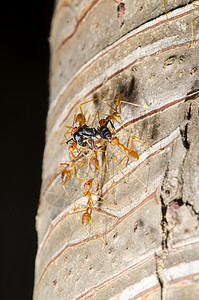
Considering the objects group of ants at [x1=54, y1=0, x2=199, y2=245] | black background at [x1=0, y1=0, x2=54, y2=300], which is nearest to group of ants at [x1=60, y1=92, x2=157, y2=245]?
group of ants at [x1=54, y1=0, x2=199, y2=245]

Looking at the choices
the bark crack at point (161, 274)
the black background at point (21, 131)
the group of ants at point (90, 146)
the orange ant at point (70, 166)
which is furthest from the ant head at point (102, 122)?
the black background at point (21, 131)

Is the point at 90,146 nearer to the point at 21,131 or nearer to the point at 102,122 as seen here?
the point at 102,122

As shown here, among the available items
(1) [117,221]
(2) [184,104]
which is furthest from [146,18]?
(1) [117,221]

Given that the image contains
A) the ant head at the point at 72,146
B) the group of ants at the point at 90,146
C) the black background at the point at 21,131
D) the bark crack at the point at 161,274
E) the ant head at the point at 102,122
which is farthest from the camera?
the black background at the point at 21,131

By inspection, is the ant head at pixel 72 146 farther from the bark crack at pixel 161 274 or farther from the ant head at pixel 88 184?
the bark crack at pixel 161 274

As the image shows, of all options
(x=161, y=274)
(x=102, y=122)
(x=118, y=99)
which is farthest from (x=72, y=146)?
(x=161, y=274)

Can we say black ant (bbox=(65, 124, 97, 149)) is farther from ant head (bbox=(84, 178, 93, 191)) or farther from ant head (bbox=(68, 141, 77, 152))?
ant head (bbox=(84, 178, 93, 191))
